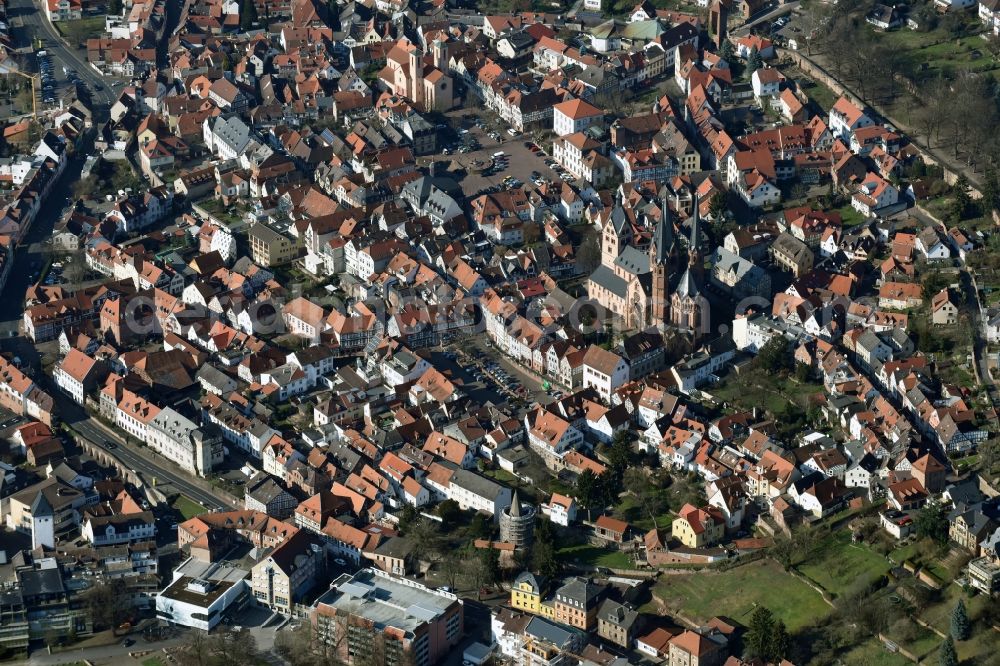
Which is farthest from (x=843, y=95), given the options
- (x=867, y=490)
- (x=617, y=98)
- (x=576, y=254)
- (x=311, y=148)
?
(x=867, y=490)

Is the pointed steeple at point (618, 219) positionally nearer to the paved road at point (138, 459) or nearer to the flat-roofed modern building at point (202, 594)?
the paved road at point (138, 459)

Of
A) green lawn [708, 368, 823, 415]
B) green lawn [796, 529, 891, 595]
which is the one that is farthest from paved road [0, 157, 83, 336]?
green lawn [796, 529, 891, 595]

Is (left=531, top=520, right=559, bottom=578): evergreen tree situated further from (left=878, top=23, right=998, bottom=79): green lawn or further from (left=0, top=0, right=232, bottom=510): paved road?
(left=878, top=23, right=998, bottom=79): green lawn

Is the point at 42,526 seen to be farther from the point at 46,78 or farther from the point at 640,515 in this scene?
the point at 46,78

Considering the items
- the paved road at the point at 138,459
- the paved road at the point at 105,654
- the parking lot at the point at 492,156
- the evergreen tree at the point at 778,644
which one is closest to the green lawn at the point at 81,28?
the parking lot at the point at 492,156

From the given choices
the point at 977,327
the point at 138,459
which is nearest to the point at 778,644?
the point at 977,327

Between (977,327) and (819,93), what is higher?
(977,327)
